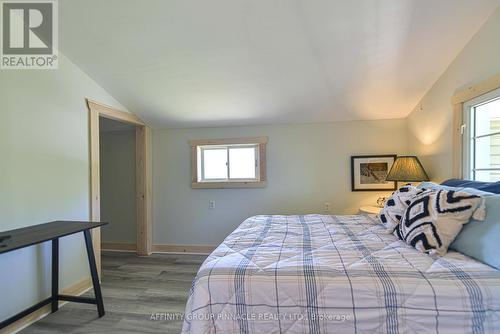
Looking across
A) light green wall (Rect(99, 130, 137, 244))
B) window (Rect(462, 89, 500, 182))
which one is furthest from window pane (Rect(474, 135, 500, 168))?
light green wall (Rect(99, 130, 137, 244))

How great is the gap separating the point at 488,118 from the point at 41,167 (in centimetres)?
370

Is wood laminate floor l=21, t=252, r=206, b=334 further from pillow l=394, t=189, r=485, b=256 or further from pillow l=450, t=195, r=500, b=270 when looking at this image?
pillow l=450, t=195, r=500, b=270

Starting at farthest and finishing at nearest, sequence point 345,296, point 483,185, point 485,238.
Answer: point 483,185 < point 485,238 < point 345,296

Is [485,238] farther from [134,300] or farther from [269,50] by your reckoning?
[134,300]

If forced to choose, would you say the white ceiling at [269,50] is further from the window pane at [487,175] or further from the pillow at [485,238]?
the pillow at [485,238]

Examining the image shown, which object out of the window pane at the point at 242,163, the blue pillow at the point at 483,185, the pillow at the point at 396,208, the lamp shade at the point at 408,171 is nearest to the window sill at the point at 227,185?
the window pane at the point at 242,163

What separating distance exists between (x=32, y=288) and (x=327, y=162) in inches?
132

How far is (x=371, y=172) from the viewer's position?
348cm

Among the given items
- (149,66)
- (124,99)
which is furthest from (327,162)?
(124,99)

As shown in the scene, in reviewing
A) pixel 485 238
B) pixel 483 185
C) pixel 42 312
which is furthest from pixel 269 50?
pixel 42 312

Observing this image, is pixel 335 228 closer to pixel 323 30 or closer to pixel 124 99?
pixel 323 30

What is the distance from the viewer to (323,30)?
2129mm

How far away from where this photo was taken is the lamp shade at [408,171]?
2.78 m

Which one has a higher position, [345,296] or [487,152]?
[487,152]
